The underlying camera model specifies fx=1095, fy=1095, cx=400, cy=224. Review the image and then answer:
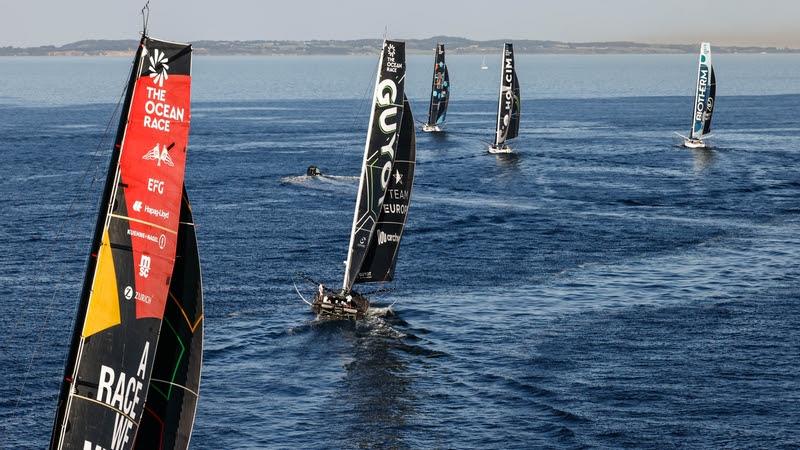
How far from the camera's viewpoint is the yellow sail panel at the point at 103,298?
22.2 metres

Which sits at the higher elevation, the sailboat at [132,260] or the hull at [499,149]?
the sailboat at [132,260]

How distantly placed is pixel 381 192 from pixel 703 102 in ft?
270

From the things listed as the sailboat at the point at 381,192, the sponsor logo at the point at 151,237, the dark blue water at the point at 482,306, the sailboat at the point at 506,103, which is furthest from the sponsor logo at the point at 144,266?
the sailboat at the point at 506,103

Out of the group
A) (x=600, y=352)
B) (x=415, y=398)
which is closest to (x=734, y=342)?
(x=600, y=352)

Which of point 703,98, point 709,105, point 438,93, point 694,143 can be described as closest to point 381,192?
point 694,143

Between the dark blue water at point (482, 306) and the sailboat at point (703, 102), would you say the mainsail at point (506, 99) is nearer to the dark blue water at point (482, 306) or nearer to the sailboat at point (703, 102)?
the dark blue water at point (482, 306)

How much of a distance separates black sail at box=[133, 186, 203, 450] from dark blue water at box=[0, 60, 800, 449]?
1495cm

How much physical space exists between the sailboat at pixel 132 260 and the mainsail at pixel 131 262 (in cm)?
2

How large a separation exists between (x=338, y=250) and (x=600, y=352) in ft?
82.8

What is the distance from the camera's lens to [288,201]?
90.7 metres

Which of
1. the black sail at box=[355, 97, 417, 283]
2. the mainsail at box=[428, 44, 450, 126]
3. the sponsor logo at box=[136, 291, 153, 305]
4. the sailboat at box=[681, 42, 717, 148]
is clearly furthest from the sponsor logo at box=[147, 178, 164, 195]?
the mainsail at box=[428, 44, 450, 126]

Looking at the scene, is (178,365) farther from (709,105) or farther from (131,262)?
(709,105)

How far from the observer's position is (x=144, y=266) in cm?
2248

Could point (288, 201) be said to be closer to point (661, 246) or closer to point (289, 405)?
point (661, 246)
